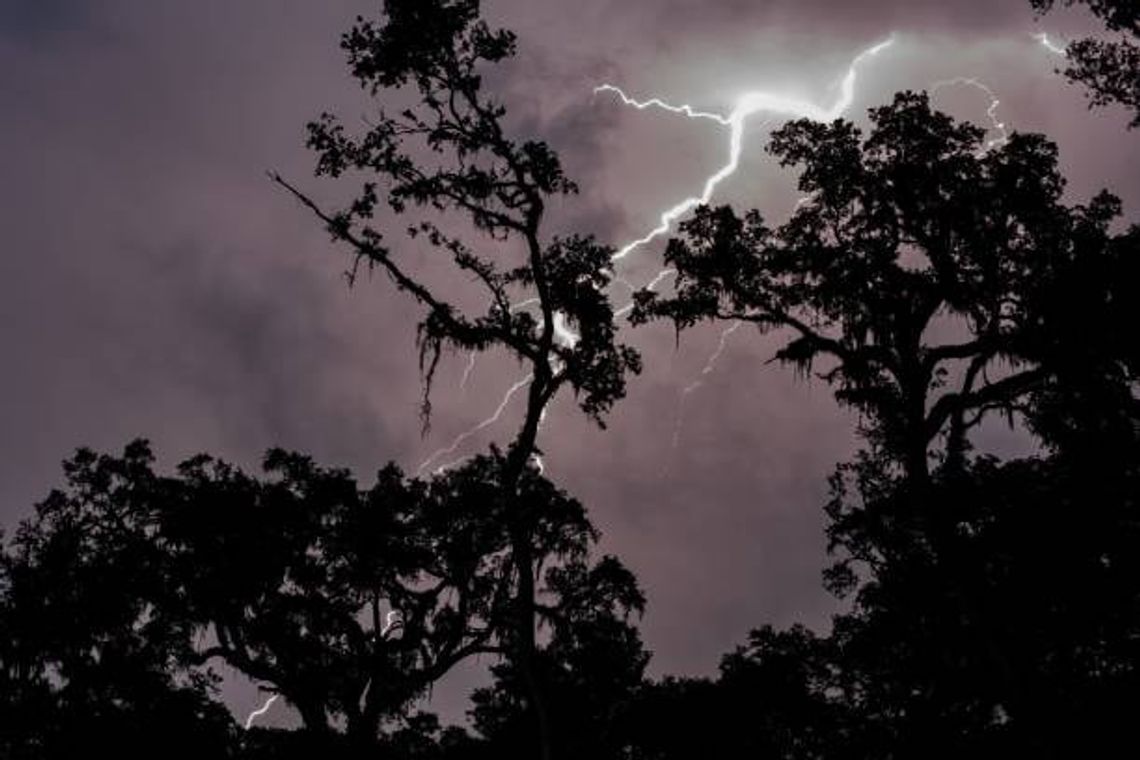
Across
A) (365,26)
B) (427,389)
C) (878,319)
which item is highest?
(365,26)

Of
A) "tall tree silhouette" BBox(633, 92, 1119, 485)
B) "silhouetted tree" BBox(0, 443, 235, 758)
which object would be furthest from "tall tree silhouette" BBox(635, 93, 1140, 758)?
"silhouetted tree" BBox(0, 443, 235, 758)

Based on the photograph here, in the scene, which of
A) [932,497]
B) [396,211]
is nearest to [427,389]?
[396,211]

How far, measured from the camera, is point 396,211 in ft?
43.1

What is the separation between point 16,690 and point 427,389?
16.1 m

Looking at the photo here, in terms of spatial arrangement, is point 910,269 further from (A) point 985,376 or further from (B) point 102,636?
(B) point 102,636

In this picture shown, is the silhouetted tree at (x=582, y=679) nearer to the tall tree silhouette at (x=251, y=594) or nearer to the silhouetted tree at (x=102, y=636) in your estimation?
the tall tree silhouette at (x=251, y=594)

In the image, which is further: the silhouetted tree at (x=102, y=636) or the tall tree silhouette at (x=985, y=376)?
the silhouetted tree at (x=102, y=636)

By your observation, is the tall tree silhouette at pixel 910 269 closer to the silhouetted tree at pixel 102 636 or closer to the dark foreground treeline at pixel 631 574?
the dark foreground treeline at pixel 631 574

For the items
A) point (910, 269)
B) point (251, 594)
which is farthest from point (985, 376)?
point (251, 594)

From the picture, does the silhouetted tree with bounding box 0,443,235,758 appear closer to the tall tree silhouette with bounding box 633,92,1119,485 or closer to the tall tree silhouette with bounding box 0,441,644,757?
the tall tree silhouette with bounding box 0,441,644,757

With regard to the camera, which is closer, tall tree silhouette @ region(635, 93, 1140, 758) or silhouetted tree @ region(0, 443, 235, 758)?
tall tree silhouette @ region(635, 93, 1140, 758)

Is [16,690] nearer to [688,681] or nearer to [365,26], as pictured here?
[365,26]

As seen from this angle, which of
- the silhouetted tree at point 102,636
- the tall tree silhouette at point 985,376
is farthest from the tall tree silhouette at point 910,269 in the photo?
the silhouetted tree at point 102,636

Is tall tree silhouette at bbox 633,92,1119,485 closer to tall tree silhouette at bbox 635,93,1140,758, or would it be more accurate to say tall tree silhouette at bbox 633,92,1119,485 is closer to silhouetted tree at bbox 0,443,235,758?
tall tree silhouette at bbox 635,93,1140,758
